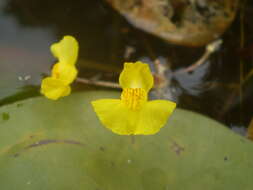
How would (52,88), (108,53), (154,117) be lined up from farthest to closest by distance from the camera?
(108,53) → (52,88) → (154,117)

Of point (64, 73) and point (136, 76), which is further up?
point (136, 76)

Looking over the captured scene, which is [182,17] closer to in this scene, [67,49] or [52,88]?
[67,49]

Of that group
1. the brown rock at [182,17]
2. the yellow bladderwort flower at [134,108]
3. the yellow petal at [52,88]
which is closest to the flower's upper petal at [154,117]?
the yellow bladderwort flower at [134,108]

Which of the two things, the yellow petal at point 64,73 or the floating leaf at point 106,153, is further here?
the yellow petal at point 64,73

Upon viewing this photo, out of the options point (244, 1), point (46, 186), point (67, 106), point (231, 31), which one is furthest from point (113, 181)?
point (244, 1)

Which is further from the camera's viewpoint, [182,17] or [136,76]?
[182,17]

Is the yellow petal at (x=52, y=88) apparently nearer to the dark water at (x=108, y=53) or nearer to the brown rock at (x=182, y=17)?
the dark water at (x=108, y=53)

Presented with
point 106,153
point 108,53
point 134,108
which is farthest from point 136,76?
point 108,53
